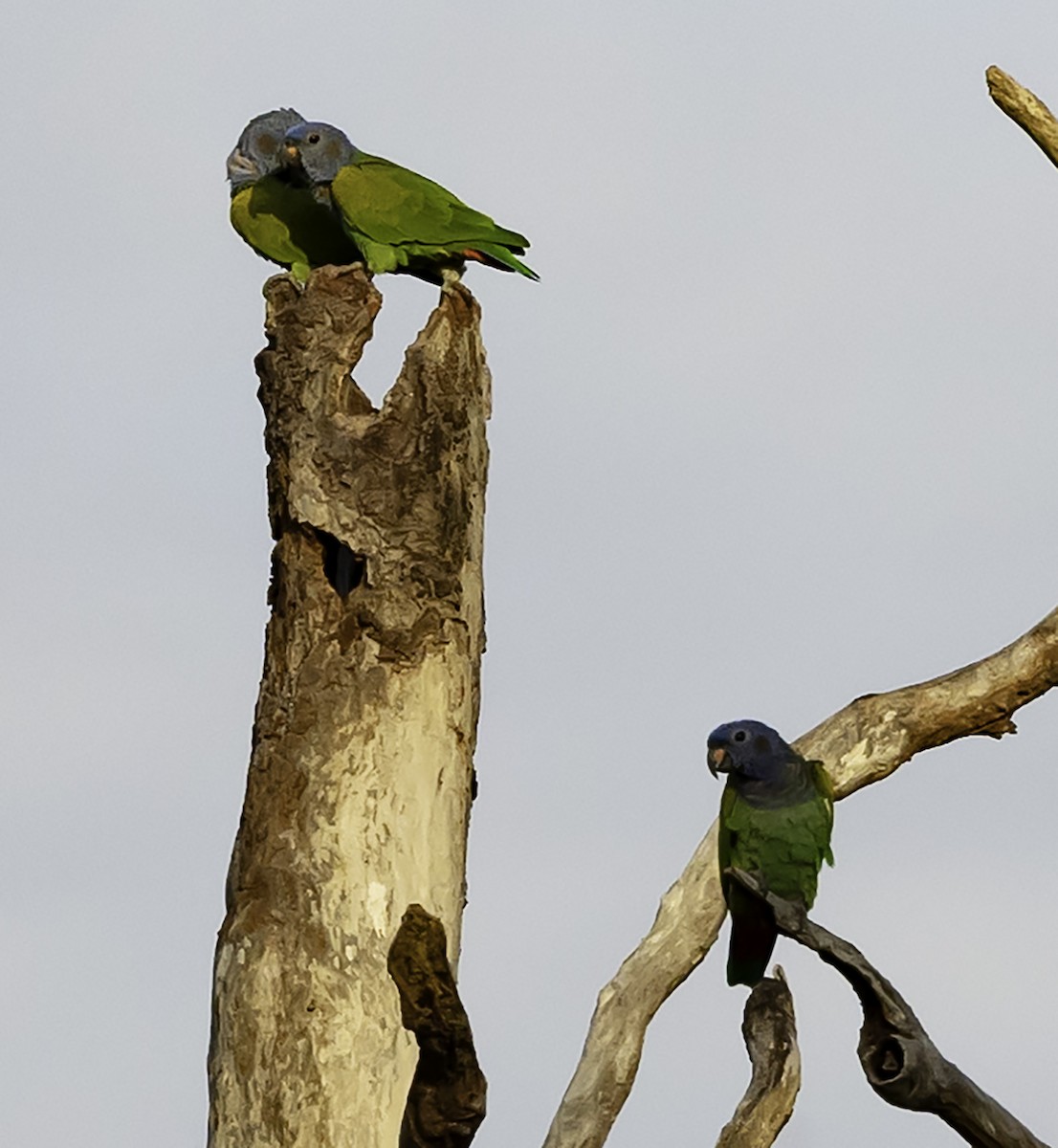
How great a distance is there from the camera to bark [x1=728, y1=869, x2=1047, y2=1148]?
481cm

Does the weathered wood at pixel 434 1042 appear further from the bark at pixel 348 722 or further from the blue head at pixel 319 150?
the blue head at pixel 319 150

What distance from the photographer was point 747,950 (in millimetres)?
8266

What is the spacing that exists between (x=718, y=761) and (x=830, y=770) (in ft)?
1.80

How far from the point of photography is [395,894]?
6.30m

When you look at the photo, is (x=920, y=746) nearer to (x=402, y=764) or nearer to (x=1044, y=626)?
(x=1044, y=626)

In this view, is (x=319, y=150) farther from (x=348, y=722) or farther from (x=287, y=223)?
(x=348, y=722)

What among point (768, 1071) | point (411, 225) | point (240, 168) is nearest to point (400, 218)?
point (411, 225)

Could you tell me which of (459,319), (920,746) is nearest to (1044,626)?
(920,746)

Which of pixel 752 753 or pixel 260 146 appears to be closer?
pixel 752 753

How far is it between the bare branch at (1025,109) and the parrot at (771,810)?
277 centimetres

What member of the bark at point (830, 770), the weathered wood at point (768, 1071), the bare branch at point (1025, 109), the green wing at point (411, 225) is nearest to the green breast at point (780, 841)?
the bark at point (830, 770)

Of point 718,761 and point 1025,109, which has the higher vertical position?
point 1025,109

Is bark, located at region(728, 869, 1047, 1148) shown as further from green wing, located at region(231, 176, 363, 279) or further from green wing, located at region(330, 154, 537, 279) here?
green wing, located at region(231, 176, 363, 279)

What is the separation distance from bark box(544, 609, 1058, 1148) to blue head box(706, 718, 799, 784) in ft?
1.12
